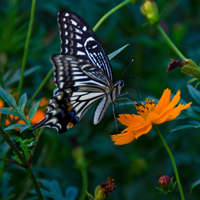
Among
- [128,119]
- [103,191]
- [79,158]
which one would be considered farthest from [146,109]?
[79,158]

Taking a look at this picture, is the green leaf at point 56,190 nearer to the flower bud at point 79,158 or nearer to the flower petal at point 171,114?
the flower petal at point 171,114

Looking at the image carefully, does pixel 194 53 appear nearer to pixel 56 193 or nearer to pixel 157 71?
pixel 157 71

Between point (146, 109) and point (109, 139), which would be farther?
point (109, 139)

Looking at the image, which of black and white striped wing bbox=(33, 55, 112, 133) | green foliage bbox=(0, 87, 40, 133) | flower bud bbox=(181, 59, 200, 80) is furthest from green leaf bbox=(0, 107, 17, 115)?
flower bud bbox=(181, 59, 200, 80)

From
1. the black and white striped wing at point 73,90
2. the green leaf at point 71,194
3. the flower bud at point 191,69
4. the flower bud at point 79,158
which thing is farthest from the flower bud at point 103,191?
the flower bud at point 79,158

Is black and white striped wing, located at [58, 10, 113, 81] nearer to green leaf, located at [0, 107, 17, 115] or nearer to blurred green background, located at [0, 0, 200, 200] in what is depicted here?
green leaf, located at [0, 107, 17, 115]

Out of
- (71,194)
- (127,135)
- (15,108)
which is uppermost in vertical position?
(15,108)

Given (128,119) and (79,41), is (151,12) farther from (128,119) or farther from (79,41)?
(128,119)
